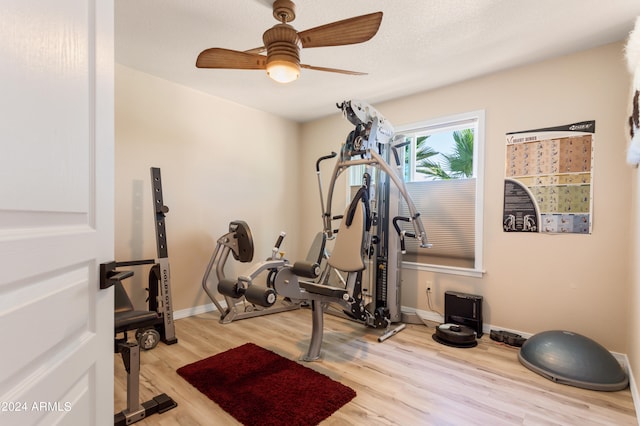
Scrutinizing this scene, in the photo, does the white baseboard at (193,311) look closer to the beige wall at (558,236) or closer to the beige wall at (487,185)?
the beige wall at (487,185)

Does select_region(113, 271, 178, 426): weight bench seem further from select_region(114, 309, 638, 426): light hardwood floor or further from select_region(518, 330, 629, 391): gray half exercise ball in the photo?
select_region(518, 330, 629, 391): gray half exercise ball

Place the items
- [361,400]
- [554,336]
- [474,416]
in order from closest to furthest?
[474,416], [361,400], [554,336]

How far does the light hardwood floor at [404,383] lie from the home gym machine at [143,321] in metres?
0.09

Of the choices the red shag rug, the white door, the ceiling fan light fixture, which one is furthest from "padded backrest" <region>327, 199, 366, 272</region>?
the white door

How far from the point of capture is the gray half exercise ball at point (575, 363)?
210 centimetres

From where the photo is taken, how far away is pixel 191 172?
3520 mm

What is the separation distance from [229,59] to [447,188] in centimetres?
260

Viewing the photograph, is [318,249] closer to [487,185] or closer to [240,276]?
[240,276]

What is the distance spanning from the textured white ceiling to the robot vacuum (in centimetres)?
253

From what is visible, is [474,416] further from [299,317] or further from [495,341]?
[299,317]

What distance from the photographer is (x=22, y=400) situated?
0.54m

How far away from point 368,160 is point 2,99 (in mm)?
2606

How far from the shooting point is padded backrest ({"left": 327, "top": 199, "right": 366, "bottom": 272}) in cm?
280

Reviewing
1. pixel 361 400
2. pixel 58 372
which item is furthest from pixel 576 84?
pixel 58 372
